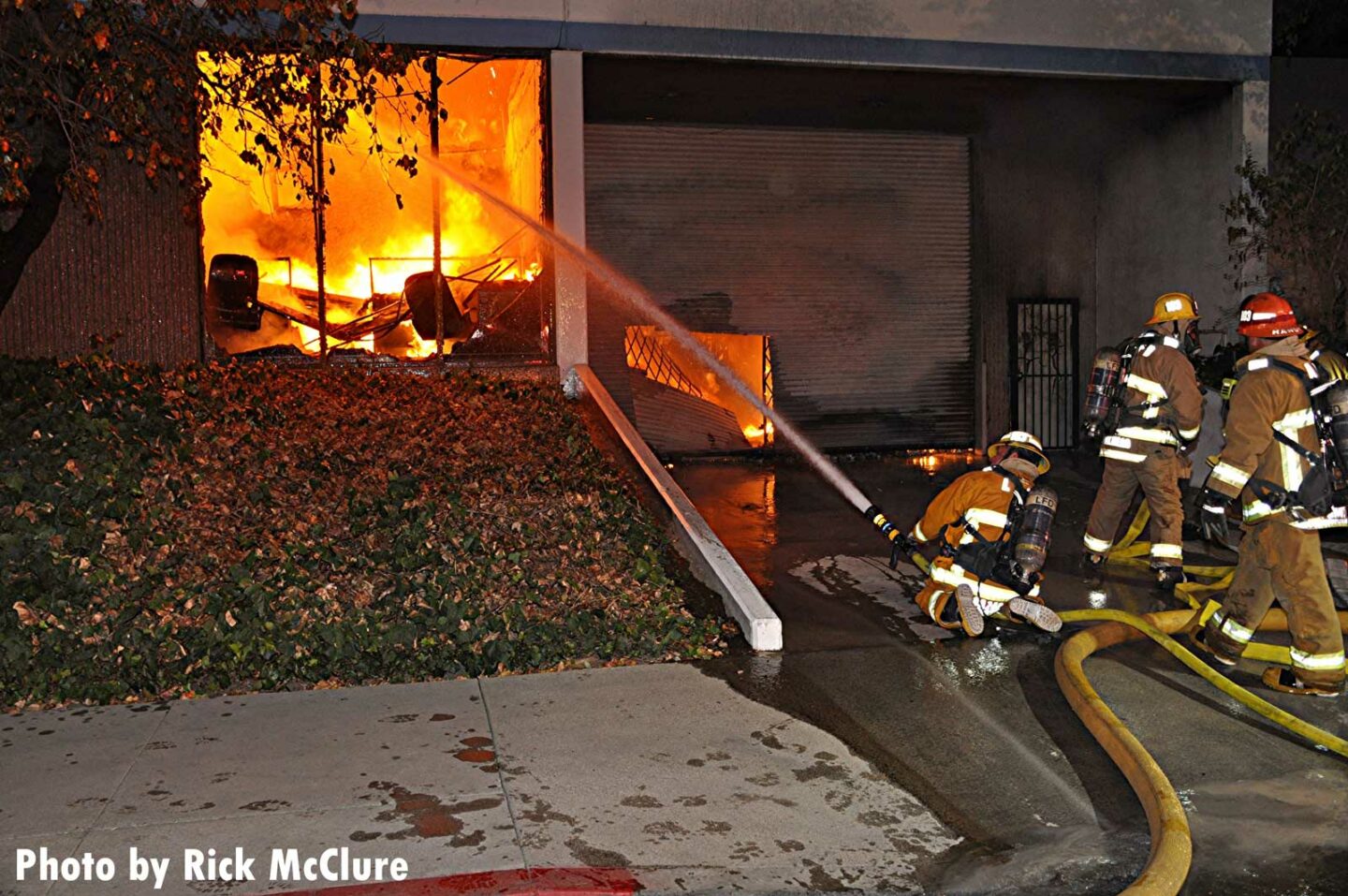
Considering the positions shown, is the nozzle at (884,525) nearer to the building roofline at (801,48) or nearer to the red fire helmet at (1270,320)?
the red fire helmet at (1270,320)

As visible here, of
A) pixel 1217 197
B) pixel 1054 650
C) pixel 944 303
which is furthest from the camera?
pixel 944 303

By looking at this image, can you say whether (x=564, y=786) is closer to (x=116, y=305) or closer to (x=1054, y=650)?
(x=1054, y=650)

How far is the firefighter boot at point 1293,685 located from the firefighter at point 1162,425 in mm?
1890

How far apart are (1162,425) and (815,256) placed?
6296mm

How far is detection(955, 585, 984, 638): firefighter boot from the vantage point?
6.77m

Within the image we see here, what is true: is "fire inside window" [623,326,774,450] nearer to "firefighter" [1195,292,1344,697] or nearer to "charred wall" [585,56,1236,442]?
"charred wall" [585,56,1236,442]

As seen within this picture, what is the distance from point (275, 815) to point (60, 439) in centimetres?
452

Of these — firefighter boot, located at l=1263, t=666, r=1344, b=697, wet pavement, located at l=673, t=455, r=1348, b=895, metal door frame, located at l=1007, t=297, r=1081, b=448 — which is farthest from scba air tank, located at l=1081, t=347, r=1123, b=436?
metal door frame, located at l=1007, t=297, r=1081, b=448

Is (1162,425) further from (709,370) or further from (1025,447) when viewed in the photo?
(709,370)

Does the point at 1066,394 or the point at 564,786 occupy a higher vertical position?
the point at 1066,394

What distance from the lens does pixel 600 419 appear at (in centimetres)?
1066

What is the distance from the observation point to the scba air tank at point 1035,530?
6.67 meters

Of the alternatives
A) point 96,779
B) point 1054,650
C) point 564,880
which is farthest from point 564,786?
point 1054,650

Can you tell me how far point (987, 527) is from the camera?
22.1ft
